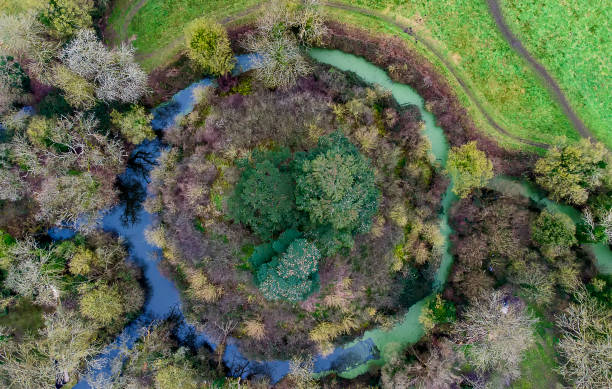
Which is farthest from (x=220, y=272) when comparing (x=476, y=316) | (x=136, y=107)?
(x=476, y=316)

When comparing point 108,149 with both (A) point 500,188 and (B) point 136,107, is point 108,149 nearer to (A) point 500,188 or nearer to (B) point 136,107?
(B) point 136,107

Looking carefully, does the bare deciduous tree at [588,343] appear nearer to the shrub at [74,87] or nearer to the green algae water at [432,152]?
the green algae water at [432,152]

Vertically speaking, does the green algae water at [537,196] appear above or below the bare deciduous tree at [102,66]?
above

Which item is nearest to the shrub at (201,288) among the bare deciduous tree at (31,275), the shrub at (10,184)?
the bare deciduous tree at (31,275)

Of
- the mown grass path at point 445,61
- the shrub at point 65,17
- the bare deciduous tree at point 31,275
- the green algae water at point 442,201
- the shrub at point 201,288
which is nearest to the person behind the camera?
Result: the shrub at point 65,17

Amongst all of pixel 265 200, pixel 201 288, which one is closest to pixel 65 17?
pixel 265 200

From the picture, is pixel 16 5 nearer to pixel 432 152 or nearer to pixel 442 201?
pixel 432 152

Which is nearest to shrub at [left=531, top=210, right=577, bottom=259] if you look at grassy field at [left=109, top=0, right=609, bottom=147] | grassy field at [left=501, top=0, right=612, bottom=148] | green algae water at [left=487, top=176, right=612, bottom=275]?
green algae water at [left=487, top=176, right=612, bottom=275]
